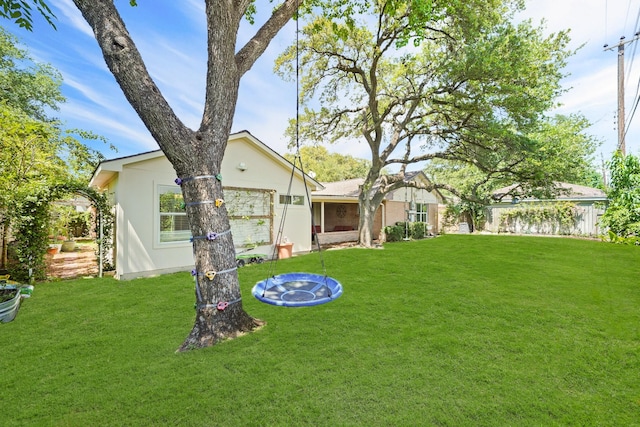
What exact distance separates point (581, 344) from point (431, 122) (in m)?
11.8

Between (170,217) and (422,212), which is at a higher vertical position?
(422,212)

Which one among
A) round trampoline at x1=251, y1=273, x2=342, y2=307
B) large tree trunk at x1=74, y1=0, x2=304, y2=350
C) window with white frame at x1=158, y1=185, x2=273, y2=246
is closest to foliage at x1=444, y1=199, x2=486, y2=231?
window with white frame at x1=158, y1=185, x2=273, y2=246

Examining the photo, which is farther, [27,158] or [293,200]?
[293,200]

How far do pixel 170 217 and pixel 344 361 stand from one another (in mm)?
6810

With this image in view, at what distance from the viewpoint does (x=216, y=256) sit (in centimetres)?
338

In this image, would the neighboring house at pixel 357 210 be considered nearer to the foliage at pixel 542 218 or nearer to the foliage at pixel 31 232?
the foliage at pixel 542 218

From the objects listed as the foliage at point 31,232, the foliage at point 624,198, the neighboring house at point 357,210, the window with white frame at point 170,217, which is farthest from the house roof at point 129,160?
the foliage at point 624,198

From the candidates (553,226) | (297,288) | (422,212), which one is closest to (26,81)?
(297,288)

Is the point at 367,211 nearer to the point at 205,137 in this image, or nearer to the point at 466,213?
the point at 205,137

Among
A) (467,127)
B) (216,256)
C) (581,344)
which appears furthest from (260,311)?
(467,127)

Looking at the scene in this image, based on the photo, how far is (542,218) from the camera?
17.1m

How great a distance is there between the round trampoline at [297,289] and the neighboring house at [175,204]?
7.65ft

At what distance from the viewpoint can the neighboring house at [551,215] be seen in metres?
15.8

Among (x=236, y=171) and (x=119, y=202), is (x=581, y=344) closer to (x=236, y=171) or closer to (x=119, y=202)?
(x=236, y=171)
